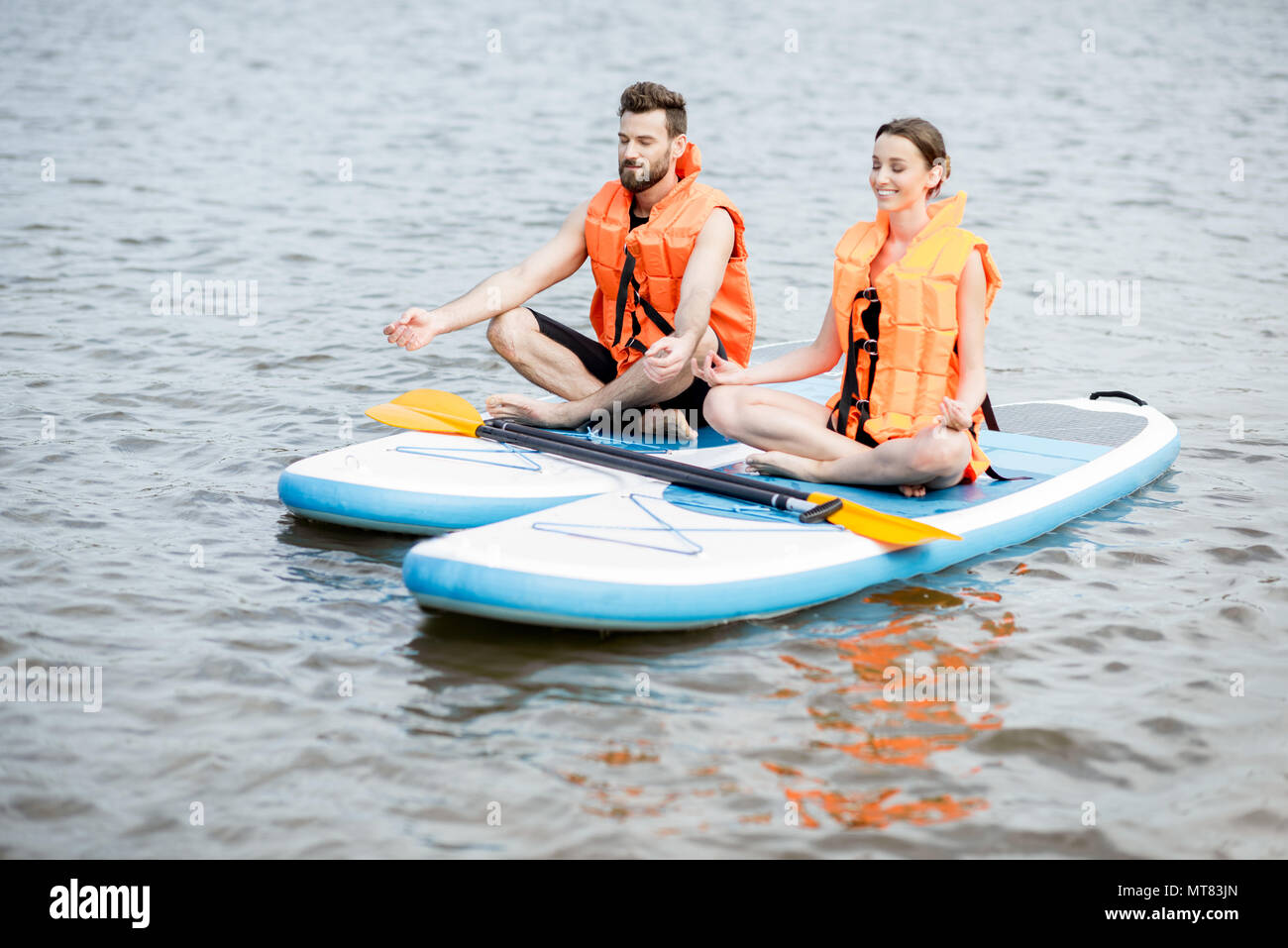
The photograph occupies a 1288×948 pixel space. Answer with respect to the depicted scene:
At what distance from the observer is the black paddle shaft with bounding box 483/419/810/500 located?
435 centimetres

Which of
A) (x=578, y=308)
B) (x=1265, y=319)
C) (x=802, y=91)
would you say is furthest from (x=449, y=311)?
(x=802, y=91)

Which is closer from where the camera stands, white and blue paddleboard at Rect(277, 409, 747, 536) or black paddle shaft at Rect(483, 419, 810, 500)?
black paddle shaft at Rect(483, 419, 810, 500)

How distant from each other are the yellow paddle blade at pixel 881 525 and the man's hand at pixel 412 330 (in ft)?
5.07

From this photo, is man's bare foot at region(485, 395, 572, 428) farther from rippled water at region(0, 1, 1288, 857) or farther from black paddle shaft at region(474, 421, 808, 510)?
rippled water at region(0, 1, 1288, 857)

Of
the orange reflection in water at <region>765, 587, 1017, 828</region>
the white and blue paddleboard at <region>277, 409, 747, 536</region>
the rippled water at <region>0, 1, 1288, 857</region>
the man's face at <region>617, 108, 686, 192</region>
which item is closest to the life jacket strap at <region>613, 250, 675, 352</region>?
the man's face at <region>617, 108, 686, 192</region>

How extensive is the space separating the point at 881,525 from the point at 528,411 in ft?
5.02

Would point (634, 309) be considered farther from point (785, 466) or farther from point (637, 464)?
point (785, 466)

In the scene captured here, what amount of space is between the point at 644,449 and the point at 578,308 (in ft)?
11.8

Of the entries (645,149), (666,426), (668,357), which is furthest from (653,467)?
(645,149)

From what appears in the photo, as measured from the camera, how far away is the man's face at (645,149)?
4891 mm

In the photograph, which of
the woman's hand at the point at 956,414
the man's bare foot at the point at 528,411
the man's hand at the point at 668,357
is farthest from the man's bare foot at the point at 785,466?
the man's bare foot at the point at 528,411

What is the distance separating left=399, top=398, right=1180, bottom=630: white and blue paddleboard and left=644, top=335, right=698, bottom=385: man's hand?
364 millimetres

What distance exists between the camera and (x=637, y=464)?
15.0 feet
